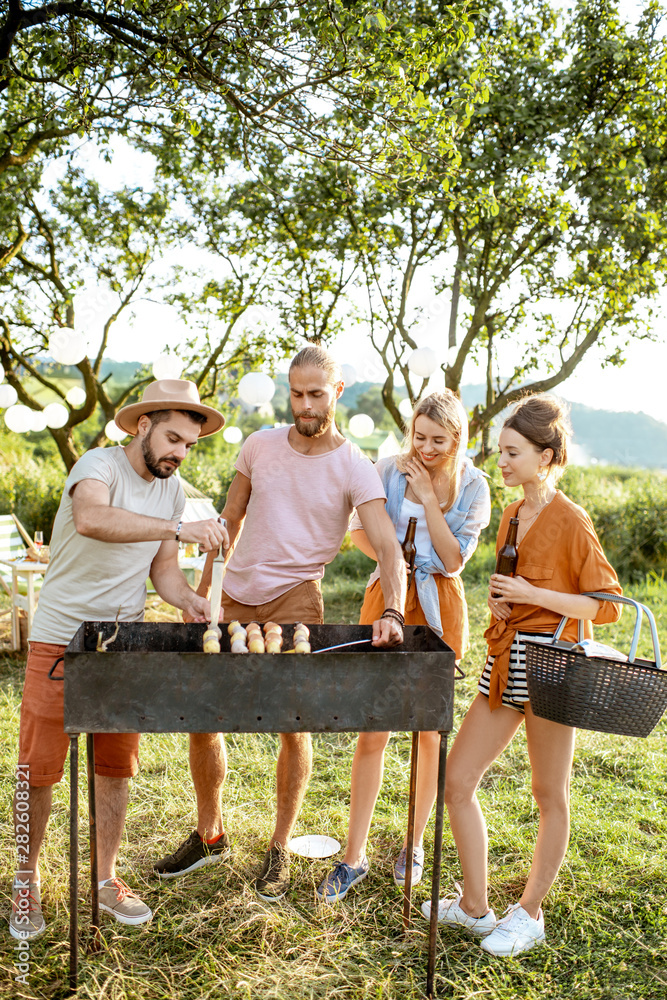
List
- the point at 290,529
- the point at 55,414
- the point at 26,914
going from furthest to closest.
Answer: the point at 55,414 < the point at 290,529 < the point at 26,914

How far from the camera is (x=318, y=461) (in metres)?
2.98

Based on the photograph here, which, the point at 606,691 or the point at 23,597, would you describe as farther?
the point at 23,597

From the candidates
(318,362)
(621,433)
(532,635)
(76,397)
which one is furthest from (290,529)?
(621,433)

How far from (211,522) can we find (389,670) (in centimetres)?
77

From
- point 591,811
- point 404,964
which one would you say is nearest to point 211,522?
point 404,964

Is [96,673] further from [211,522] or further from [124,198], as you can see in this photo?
[124,198]

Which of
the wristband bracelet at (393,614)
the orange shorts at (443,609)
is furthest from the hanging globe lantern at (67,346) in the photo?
the wristband bracelet at (393,614)

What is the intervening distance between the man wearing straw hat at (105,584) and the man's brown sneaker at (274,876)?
0.46 meters

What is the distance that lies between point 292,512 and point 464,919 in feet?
5.45

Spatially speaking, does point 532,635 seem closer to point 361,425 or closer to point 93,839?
point 93,839

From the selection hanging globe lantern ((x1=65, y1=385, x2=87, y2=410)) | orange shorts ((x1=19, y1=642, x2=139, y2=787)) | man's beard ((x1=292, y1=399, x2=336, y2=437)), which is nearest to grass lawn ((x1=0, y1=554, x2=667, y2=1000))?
orange shorts ((x1=19, y1=642, x2=139, y2=787))

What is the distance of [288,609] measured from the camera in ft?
9.91

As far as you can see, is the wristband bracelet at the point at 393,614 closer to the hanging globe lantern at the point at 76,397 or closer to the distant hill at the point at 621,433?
the hanging globe lantern at the point at 76,397

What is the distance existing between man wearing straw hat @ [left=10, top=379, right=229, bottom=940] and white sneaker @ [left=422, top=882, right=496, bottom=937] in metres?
1.12
